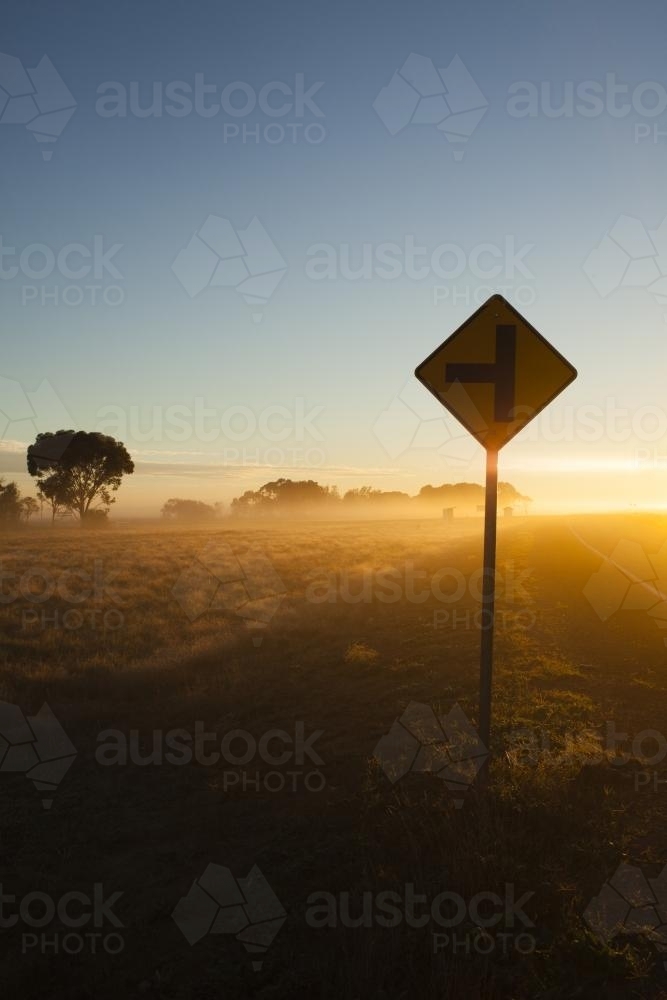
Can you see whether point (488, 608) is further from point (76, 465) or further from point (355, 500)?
point (355, 500)

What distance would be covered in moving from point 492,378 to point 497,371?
0.07 meters

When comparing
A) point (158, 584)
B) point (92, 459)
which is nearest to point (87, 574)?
point (158, 584)

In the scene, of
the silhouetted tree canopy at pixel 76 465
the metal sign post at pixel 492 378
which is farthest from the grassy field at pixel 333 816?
the silhouetted tree canopy at pixel 76 465

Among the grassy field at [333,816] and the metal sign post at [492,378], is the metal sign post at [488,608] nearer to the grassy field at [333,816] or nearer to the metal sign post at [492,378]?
the metal sign post at [492,378]

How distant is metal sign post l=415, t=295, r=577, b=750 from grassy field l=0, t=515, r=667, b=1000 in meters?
1.14

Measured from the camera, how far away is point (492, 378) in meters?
5.37

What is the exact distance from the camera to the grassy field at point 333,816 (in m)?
3.62

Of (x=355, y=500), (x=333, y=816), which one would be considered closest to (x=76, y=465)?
(x=333, y=816)

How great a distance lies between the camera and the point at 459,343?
5.36m

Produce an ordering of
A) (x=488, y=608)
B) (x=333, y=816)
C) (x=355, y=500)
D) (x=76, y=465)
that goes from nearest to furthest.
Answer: (x=488, y=608) < (x=333, y=816) < (x=76, y=465) < (x=355, y=500)

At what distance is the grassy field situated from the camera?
362cm

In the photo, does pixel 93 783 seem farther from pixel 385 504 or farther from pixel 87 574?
pixel 385 504

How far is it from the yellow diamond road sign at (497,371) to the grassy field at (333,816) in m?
3.03

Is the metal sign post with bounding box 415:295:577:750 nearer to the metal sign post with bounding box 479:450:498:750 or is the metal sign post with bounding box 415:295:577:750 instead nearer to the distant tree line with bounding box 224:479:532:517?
the metal sign post with bounding box 479:450:498:750
